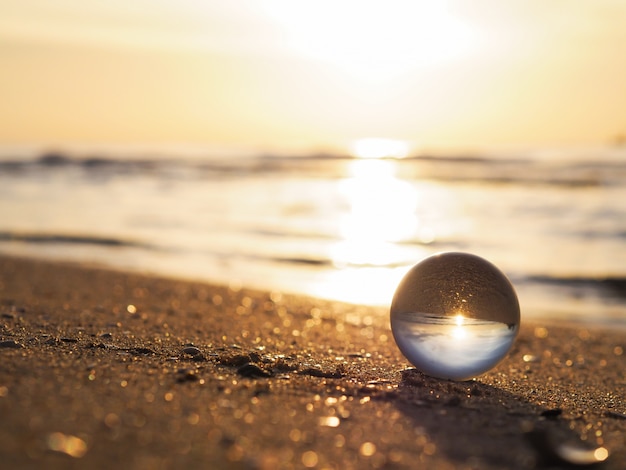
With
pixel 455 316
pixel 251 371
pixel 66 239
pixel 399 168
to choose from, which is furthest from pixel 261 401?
pixel 399 168

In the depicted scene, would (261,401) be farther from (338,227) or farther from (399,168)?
(399,168)

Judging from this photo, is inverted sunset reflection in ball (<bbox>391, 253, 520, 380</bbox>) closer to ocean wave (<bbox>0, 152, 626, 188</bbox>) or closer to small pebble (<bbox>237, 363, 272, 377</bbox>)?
small pebble (<bbox>237, 363, 272, 377</bbox>)

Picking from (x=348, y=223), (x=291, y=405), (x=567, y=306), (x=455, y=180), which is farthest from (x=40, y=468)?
(x=455, y=180)

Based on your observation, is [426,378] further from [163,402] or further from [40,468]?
[40,468]

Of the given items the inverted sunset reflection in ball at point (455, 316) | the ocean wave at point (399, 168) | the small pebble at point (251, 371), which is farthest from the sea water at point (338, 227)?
the small pebble at point (251, 371)

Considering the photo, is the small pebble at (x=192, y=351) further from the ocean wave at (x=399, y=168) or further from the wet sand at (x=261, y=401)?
the ocean wave at (x=399, y=168)
